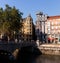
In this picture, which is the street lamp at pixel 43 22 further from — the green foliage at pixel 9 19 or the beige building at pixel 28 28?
the green foliage at pixel 9 19

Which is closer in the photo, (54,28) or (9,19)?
(9,19)

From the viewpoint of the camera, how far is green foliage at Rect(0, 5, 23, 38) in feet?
251

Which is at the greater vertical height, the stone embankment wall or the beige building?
the beige building

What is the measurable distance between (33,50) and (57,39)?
31991 mm

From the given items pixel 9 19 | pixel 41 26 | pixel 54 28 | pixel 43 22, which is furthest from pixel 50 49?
pixel 41 26

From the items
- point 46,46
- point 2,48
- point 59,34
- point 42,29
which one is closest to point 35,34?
point 42,29

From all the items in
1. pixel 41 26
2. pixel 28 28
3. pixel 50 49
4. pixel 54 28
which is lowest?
pixel 50 49

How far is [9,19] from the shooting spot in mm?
77812

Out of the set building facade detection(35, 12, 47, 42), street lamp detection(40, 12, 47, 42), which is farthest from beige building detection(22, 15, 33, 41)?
street lamp detection(40, 12, 47, 42)

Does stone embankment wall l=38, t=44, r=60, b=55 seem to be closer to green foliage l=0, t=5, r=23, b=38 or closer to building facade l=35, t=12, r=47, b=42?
green foliage l=0, t=5, r=23, b=38

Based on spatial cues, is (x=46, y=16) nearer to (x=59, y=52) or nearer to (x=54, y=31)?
(x=54, y=31)

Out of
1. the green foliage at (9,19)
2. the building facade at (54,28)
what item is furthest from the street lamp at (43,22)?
the green foliage at (9,19)

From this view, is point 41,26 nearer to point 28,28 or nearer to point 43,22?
point 43,22

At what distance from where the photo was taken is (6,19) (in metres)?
77.2
